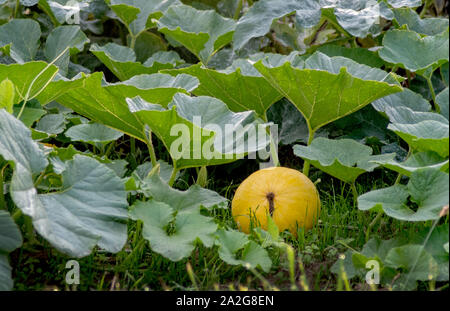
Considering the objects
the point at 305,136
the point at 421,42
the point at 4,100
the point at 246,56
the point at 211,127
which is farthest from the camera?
the point at 246,56

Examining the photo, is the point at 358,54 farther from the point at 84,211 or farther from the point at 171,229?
the point at 84,211

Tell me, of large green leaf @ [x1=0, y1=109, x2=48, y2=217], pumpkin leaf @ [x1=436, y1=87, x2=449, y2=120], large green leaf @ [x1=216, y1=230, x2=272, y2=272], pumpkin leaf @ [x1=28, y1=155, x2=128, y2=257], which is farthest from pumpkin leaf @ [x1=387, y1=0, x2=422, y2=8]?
large green leaf @ [x1=0, y1=109, x2=48, y2=217]

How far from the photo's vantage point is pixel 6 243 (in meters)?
1.38

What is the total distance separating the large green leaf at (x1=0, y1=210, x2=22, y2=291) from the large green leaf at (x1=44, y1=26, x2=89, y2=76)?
111 centimetres

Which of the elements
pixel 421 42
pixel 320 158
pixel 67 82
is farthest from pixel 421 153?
pixel 67 82

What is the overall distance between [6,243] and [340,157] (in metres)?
0.97

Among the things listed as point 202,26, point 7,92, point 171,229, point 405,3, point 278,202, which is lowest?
point 278,202

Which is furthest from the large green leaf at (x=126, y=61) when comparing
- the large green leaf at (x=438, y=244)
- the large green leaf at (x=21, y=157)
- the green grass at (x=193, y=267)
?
the large green leaf at (x=438, y=244)

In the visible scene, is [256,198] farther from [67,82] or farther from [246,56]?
[246,56]

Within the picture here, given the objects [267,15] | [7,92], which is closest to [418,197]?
[7,92]

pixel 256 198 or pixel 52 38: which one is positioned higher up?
pixel 52 38

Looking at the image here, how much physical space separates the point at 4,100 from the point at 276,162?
875 millimetres

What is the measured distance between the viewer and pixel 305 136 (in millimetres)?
2326

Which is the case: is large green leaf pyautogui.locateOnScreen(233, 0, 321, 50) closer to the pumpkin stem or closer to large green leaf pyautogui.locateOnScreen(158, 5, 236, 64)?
large green leaf pyautogui.locateOnScreen(158, 5, 236, 64)
